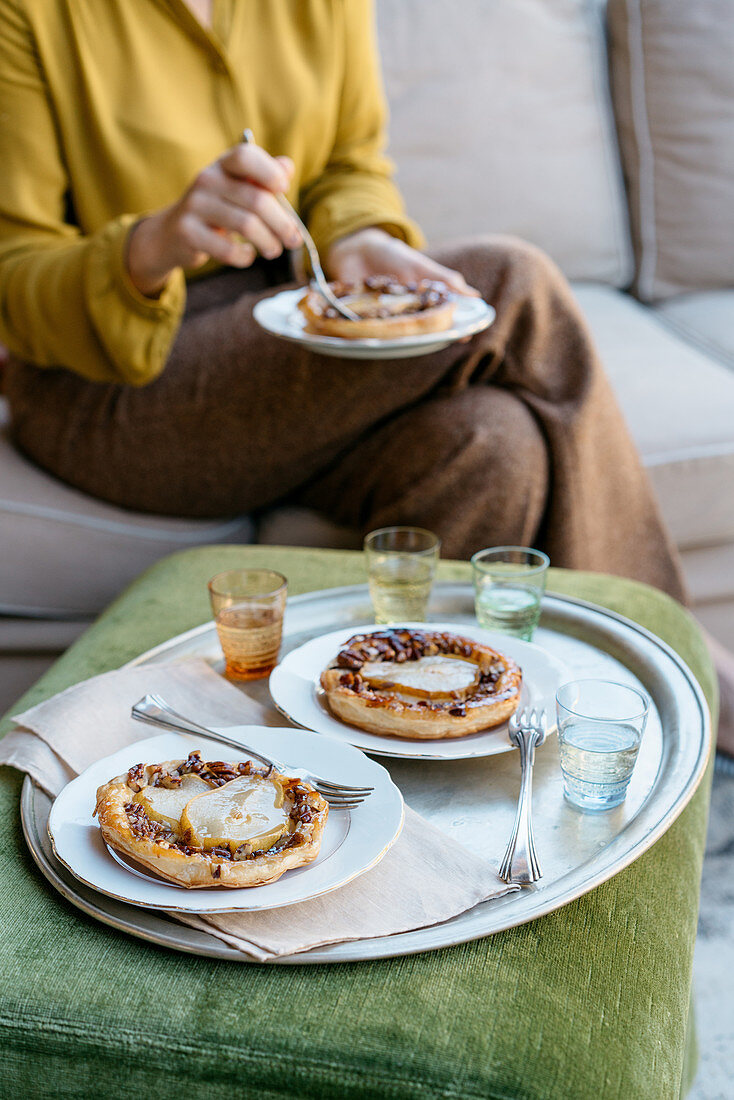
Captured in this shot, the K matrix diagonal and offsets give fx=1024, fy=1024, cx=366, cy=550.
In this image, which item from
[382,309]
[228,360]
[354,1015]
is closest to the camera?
[354,1015]

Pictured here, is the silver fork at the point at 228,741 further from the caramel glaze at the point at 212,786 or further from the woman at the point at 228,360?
the woman at the point at 228,360

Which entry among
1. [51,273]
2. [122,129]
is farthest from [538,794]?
[122,129]

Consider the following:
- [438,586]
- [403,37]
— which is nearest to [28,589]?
[438,586]

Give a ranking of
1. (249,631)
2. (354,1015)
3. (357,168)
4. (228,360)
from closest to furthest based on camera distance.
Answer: (354,1015) < (249,631) < (228,360) < (357,168)

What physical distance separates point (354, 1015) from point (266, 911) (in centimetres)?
9

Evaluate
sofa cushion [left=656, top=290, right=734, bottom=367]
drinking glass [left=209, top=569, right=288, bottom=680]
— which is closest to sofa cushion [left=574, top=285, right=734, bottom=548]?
sofa cushion [left=656, top=290, right=734, bottom=367]

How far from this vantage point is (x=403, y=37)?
2.14 metres

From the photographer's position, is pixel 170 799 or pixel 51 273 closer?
pixel 170 799

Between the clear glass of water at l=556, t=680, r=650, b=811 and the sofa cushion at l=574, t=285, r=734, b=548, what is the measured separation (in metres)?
0.96

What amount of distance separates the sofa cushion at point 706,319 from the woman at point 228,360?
2.15ft

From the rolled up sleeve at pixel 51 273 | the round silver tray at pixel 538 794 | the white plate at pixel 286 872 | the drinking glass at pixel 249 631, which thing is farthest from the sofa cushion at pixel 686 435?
the white plate at pixel 286 872

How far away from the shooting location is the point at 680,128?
2.25 metres

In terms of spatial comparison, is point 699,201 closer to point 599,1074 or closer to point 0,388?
point 0,388

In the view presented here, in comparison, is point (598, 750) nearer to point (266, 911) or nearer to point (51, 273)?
point (266, 911)
